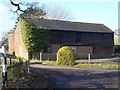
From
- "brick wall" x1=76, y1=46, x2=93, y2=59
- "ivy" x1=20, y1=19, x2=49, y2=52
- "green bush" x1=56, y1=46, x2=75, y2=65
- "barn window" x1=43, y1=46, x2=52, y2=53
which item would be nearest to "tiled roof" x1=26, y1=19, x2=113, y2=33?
"ivy" x1=20, y1=19, x2=49, y2=52

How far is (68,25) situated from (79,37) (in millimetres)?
3744

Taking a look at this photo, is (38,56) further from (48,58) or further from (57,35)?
(57,35)

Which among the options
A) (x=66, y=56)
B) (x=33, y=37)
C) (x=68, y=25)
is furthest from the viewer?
(x=68, y=25)

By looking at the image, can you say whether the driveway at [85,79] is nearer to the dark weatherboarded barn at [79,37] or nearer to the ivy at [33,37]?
the ivy at [33,37]

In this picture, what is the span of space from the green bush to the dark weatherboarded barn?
1905 cm

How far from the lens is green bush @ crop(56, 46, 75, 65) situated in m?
35.4

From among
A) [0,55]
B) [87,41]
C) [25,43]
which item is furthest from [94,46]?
[0,55]

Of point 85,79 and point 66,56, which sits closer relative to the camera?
point 85,79

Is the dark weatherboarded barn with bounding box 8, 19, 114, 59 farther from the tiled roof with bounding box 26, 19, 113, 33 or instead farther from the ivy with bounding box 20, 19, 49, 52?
the ivy with bounding box 20, 19, 49, 52

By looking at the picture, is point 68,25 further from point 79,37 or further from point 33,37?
point 33,37

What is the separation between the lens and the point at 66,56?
35906mm

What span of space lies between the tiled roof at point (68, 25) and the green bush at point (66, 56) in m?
21.6

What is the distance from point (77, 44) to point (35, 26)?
11510 mm

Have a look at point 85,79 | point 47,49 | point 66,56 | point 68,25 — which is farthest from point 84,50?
point 85,79
